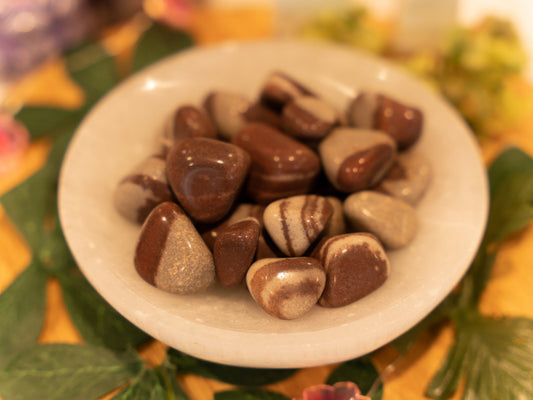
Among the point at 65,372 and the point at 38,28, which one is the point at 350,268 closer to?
the point at 65,372

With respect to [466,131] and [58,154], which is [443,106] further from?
[58,154]

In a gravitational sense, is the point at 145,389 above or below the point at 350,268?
below

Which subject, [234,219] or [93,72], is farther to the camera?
[93,72]

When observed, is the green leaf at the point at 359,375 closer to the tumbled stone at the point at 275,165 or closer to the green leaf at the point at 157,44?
the tumbled stone at the point at 275,165

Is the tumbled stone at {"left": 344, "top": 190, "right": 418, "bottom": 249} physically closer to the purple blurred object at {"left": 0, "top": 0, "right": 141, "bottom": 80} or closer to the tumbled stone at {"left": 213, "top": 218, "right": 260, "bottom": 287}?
the tumbled stone at {"left": 213, "top": 218, "right": 260, "bottom": 287}

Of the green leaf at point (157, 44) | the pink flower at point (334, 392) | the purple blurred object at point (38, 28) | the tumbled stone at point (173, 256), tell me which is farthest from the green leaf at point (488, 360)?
the purple blurred object at point (38, 28)

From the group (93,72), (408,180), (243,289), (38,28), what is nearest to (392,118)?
(408,180)

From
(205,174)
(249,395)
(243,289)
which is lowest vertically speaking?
(249,395)
